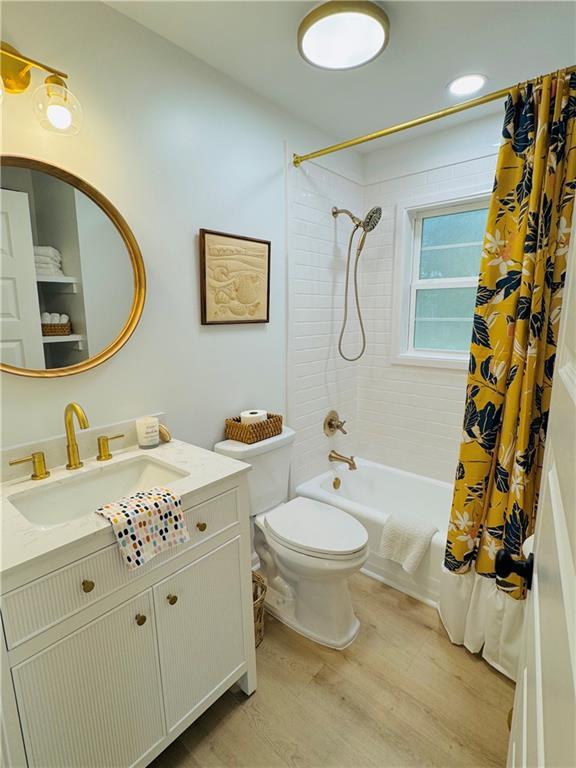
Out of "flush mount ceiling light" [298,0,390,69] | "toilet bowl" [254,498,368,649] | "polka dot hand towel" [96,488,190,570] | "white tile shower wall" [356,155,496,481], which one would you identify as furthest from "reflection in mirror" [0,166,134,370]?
"white tile shower wall" [356,155,496,481]

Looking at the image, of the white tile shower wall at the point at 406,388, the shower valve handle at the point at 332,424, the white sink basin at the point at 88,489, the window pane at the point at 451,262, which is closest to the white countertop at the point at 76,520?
the white sink basin at the point at 88,489

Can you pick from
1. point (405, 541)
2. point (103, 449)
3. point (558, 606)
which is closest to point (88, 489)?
point (103, 449)

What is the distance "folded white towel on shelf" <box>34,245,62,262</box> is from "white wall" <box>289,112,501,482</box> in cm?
122

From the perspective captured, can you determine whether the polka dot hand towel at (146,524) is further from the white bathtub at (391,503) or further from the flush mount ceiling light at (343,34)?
the flush mount ceiling light at (343,34)

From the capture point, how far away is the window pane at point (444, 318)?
2.49m

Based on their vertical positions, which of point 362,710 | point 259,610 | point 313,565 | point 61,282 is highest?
point 61,282

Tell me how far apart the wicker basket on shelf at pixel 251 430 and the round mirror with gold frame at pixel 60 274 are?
2.16 feet

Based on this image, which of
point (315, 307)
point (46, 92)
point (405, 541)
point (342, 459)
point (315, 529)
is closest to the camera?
point (46, 92)

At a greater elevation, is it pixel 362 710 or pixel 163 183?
pixel 163 183

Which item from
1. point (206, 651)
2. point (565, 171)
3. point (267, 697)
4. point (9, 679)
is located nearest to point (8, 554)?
point (9, 679)

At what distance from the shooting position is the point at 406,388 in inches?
105

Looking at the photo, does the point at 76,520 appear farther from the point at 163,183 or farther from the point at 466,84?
the point at 466,84

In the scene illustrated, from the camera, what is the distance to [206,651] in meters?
1.31

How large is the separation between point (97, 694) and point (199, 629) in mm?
324
